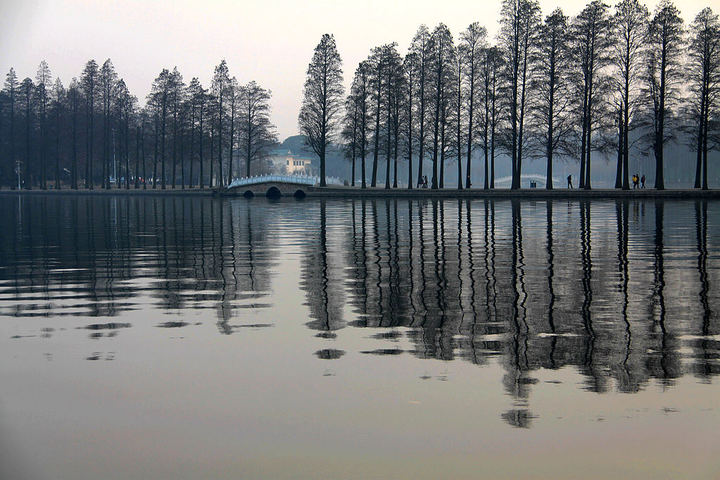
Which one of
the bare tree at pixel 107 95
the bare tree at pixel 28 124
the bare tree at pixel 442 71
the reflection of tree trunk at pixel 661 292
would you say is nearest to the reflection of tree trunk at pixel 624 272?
the reflection of tree trunk at pixel 661 292

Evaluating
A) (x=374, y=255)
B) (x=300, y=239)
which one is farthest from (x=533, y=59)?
(x=374, y=255)

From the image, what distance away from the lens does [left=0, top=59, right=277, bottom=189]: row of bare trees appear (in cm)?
9988

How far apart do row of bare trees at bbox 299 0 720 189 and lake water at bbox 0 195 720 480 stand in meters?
50.4

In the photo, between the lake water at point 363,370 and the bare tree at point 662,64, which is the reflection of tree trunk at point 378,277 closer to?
the lake water at point 363,370

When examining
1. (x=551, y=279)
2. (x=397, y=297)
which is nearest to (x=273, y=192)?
(x=551, y=279)

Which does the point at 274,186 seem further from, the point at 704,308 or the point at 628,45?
the point at 704,308

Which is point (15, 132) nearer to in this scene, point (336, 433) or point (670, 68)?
point (670, 68)

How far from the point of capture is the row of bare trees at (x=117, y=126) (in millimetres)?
99875

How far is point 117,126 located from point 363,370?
112640 mm

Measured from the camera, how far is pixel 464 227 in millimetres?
30188

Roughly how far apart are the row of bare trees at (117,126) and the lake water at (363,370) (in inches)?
3190

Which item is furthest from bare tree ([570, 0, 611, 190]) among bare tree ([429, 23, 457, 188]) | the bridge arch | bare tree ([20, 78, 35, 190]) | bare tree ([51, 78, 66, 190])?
bare tree ([20, 78, 35, 190])

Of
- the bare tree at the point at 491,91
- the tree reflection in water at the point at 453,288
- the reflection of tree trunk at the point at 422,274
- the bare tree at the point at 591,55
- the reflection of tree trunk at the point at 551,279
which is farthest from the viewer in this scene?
the bare tree at the point at 491,91

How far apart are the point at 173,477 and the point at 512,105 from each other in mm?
65610
